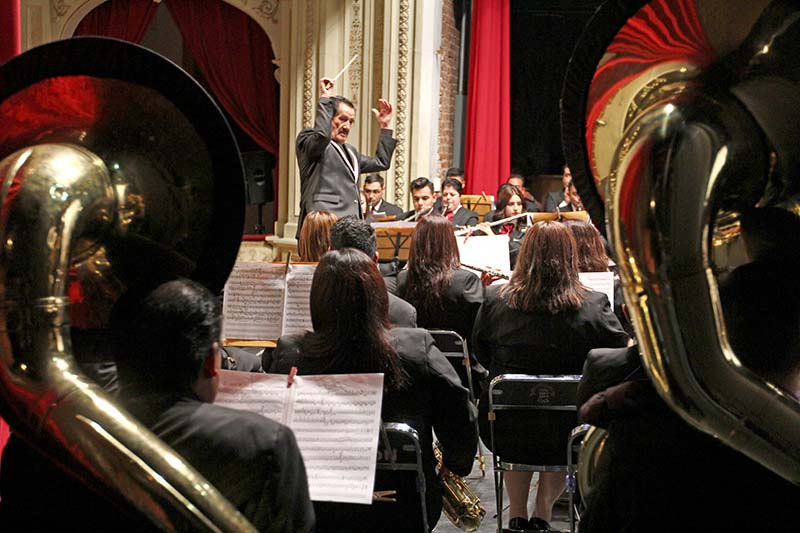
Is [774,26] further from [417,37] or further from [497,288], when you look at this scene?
[417,37]

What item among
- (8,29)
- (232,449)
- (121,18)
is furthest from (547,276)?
(121,18)

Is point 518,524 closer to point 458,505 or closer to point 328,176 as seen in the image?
point 458,505

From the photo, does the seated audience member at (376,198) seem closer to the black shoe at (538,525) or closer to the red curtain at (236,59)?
the red curtain at (236,59)

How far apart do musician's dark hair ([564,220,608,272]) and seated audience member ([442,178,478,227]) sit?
3.80 metres

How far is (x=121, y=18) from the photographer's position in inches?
380

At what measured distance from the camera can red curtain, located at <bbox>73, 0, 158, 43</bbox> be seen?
958 centimetres

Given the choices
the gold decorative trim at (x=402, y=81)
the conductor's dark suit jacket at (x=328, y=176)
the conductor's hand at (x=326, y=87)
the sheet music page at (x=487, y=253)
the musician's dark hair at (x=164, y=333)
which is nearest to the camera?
the musician's dark hair at (x=164, y=333)

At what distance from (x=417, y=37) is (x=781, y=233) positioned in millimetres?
7549

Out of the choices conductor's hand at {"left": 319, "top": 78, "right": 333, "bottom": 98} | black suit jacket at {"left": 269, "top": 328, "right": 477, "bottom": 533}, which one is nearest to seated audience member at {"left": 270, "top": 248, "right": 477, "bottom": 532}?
black suit jacket at {"left": 269, "top": 328, "right": 477, "bottom": 533}

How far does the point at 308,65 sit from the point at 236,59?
1146 mm

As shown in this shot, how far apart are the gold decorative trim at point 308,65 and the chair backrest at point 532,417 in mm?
5895

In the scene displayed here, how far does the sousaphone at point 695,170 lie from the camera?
3.12 feet

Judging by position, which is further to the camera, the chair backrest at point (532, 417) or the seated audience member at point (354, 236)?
the seated audience member at point (354, 236)

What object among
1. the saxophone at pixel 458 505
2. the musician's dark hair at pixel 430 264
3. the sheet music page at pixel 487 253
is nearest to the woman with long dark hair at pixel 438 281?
the musician's dark hair at pixel 430 264
